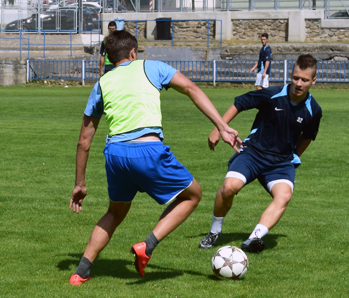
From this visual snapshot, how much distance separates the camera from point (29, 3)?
41.3 metres

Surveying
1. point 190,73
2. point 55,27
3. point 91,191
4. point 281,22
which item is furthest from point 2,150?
point 55,27

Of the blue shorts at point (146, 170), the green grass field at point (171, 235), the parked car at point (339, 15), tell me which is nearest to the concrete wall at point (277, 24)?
the parked car at point (339, 15)

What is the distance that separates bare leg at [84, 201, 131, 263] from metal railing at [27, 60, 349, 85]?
23.6 m

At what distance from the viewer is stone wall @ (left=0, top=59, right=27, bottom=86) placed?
28453mm

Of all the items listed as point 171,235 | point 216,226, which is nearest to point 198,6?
point 171,235

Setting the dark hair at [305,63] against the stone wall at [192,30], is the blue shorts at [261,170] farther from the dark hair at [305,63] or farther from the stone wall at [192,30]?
the stone wall at [192,30]

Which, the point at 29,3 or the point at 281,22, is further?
the point at 29,3

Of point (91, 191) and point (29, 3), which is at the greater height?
point (29, 3)

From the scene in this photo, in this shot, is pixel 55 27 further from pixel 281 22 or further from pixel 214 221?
pixel 214 221

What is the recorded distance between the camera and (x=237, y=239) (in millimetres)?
5965

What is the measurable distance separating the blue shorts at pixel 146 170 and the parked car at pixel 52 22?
35.3 meters

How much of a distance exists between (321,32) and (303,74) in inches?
1197

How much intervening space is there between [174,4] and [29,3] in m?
10.9

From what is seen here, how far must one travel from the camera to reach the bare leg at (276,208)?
5414 millimetres
